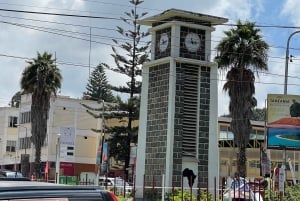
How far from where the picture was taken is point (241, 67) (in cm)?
3497

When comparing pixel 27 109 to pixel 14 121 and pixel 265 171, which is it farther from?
pixel 265 171

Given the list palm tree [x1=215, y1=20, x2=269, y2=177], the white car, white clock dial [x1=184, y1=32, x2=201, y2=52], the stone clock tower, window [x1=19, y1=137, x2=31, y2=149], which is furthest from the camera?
window [x1=19, y1=137, x2=31, y2=149]

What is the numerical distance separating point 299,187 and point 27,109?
5421cm

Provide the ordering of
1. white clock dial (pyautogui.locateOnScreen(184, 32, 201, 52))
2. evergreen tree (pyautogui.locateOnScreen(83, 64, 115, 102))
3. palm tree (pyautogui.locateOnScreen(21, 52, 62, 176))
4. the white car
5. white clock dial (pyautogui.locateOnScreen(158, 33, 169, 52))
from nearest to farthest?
the white car < white clock dial (pyautogui.locateOnScreen(184, 32, 201, 52)) < white clock dial (pyautogui.locateOnScreen(158, 33, 169, 52)) < palm tree (pyautogui.locateOnScreen(21, 52, 62, 176)) < evergreen tree (pyautogui.locateOnScreen(83, 64, 115, 102))

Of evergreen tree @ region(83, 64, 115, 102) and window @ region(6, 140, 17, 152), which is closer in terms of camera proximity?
window @ region(6, 140, 17, 152)

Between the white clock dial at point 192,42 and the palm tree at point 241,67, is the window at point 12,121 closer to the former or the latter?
the palm tree at point 241,67

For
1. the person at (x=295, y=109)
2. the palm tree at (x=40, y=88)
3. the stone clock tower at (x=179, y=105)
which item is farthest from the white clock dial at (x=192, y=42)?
the palm tree at (x=40, y=88)

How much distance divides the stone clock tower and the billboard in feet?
16.5

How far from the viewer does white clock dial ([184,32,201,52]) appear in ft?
81.3

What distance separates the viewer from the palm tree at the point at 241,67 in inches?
1377

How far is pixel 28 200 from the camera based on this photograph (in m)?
4.12

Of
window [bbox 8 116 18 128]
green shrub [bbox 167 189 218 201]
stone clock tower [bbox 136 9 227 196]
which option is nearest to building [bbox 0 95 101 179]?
window [bbox 8 116 18 128]

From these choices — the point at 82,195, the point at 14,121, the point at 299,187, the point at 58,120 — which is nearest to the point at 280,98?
the point at 299,187

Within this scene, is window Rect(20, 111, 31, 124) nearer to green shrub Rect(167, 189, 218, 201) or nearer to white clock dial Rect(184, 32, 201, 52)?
white clock dial Rect(184, 32, 201, 52)
